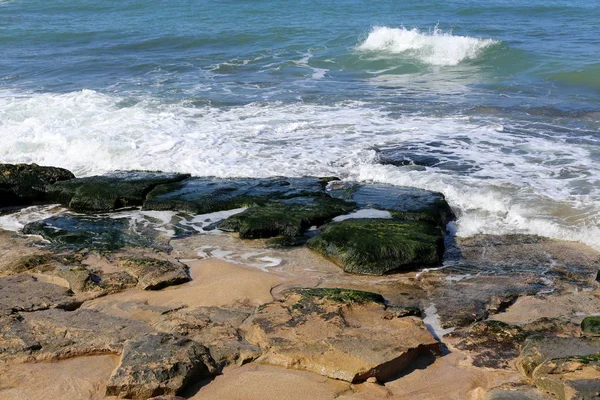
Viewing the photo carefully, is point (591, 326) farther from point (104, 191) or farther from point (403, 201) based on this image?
point (104, 191)

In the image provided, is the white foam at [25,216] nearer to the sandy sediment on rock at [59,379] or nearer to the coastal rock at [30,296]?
the coastal rock at [30,296]

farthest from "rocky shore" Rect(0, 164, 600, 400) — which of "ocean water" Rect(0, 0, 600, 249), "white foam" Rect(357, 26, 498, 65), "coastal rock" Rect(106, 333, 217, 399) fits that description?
"white foam" Rect(357, 26, 498, 65)

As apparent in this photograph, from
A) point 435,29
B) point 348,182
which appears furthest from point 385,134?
point 435,29

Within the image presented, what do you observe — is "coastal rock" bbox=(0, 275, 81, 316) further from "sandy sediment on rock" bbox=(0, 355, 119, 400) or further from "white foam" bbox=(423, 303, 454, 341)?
"white foam" bbox=(423, 303, 454, 341)

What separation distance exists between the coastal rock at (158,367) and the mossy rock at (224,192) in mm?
3280

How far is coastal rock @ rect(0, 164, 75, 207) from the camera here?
8.43 metres

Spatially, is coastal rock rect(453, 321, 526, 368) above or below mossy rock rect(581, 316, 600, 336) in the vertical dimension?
below

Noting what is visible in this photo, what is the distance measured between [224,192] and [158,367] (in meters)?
4.06

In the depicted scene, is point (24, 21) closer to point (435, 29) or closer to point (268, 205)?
point (435, 29)

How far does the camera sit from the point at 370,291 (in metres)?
6.00

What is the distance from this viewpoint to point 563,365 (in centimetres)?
436

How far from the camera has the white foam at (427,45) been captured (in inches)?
739

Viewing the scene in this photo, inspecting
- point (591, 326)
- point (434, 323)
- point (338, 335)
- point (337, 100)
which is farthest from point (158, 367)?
point (337, 100)

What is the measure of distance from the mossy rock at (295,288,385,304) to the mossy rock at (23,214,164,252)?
2.14 m
